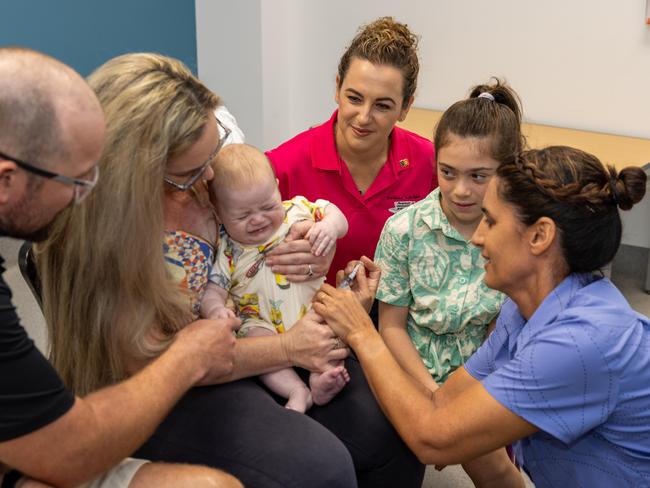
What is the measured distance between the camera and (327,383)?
6.20 feet

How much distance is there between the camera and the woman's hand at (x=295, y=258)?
201cm

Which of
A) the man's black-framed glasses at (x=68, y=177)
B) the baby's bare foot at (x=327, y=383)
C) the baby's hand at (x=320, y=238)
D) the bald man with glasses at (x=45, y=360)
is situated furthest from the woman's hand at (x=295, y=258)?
the man's black-framed glasses at (x=68, y=177)

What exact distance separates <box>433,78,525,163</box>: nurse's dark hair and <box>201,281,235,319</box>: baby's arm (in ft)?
2.51

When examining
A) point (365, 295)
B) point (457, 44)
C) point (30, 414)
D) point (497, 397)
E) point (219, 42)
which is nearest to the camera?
point (30, 414)

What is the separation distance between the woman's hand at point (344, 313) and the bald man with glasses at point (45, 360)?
1.77 feet

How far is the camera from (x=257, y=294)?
2.04m

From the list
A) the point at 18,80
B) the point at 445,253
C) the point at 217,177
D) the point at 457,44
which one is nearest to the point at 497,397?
the point at 445,253

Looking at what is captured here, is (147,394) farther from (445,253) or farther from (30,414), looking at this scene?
(445,253)

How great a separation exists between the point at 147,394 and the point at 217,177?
2.03ft

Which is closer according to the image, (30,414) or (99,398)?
(30,414)

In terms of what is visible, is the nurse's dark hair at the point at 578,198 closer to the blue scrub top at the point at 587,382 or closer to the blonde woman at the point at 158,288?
the blue scrub top at the point at 587,382

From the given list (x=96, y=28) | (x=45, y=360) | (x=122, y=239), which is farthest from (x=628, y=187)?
(x=96, y=28)

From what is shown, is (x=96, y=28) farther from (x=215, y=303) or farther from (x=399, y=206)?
(x=215, y=303)

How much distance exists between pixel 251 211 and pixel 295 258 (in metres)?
0.18
